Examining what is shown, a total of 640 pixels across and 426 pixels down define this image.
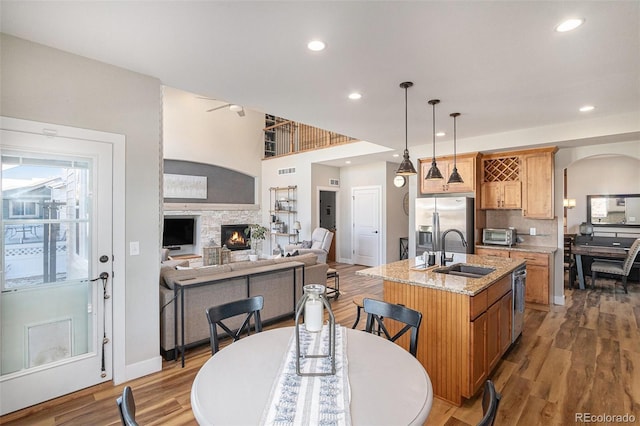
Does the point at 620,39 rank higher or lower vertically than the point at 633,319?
higher

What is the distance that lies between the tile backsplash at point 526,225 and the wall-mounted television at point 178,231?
7.15 meters

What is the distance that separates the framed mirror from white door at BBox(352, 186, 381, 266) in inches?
210

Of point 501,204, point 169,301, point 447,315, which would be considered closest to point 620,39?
point 447,315

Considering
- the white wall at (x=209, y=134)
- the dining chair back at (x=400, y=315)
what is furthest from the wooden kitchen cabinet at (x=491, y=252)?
the white wall at (x=209, y=134)

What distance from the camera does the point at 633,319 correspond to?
13.6 feet

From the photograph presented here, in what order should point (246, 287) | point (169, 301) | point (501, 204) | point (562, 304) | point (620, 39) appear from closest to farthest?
point (620, 39) → point (169, 301) → point (246, 287) → point (562, 304) → point (501, 204)

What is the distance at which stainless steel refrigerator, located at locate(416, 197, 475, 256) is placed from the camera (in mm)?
5289

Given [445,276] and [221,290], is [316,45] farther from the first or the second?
[221,290]

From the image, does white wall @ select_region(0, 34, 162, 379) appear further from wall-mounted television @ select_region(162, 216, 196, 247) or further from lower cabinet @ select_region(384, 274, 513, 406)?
wall-mounted television @ select_region(162, 216, 196, 247)

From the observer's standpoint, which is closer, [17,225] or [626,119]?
[17,225]

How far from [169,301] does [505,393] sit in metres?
3.16

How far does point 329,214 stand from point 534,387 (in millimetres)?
6917

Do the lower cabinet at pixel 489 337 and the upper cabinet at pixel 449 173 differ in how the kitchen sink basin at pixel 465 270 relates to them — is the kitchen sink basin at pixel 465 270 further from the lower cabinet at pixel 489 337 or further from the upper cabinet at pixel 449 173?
the upper cabinet at pixel 449 173

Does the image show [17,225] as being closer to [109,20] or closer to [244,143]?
[109,20]
